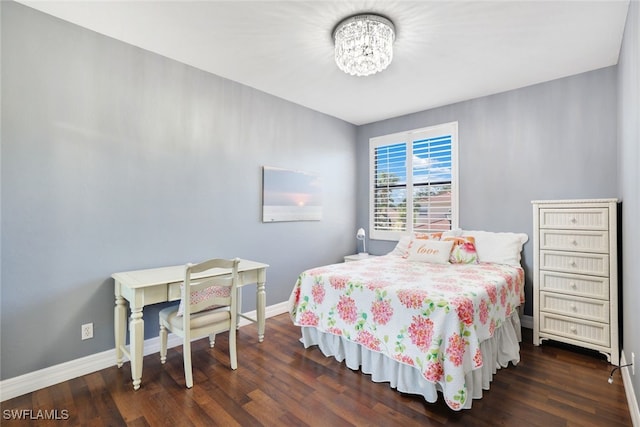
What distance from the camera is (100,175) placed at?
2.48m

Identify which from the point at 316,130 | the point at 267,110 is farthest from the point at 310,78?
the point at 316,130

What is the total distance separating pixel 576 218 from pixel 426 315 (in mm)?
1843

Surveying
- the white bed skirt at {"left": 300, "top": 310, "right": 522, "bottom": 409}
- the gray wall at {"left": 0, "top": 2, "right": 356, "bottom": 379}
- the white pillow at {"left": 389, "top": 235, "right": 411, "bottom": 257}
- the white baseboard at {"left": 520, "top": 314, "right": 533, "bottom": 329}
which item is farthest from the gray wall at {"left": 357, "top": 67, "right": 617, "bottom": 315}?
the gray wall at {"left": 0, "top": 2, "right": 356, "bottom": 379}

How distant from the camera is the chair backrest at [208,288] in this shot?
2215mm

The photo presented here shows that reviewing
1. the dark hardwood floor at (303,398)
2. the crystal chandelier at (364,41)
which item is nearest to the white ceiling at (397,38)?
the crystal chandelier at (364,41)

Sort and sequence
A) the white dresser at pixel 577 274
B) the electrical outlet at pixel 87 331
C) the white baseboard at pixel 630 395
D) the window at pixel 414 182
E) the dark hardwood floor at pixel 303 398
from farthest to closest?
1. the window at pixel 414 182
2. the white dresser at pixel 577 274
3. the electrical outlet at pixel 87 331
4. the dark hardwood floor at pixel 303 398
5. the white baseboard at pixel 630 395

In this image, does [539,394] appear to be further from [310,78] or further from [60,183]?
[60,183]

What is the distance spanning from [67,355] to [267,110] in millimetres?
2933

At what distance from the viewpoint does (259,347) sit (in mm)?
2879

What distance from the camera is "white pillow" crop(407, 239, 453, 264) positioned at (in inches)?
128

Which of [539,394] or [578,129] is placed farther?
[578,129]

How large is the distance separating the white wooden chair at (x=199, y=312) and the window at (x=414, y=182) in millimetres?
2718

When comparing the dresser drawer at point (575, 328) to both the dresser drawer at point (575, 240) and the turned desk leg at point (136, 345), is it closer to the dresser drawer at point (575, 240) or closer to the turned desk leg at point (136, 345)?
the dresser drawer at point (575, 240)

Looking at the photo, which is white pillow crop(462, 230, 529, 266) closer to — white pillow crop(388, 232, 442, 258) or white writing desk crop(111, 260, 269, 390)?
white pillow crop(388, 232, 442, 258)
